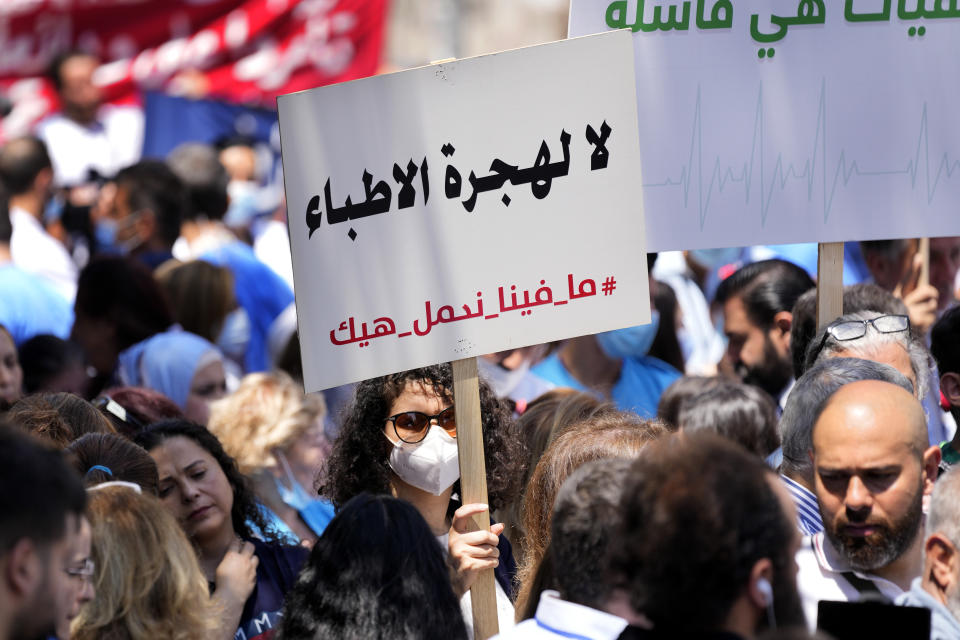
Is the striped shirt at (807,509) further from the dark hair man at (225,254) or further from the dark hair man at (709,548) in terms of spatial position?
the dark hair man at (225,254)

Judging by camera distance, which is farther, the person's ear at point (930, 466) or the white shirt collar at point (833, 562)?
the person's ear at point (930, 466)

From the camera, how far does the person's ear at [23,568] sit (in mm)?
2025

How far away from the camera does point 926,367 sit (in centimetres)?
409

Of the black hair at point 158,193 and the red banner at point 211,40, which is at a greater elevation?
the red banner at point 211,40

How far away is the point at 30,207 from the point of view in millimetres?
7188

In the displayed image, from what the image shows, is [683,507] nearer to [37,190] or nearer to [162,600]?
[162,600]

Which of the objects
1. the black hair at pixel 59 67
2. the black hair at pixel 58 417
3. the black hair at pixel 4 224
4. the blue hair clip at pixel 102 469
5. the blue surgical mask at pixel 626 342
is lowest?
the blue surgical mask at pixel 626 342

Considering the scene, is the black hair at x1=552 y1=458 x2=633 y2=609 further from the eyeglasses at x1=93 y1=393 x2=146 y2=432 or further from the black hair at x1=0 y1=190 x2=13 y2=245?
the black hair at x1=0 y1=190 x2=13 y2=245

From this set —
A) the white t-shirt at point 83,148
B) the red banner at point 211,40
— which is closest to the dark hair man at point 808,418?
the white t-shirt at point 83,148

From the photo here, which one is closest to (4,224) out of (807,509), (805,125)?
(805,125)

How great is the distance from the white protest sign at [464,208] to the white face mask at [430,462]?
309mm

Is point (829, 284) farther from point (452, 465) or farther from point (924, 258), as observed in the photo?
point (924, 258)

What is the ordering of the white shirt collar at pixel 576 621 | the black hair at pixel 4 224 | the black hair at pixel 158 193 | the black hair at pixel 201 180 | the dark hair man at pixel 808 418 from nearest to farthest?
the white shirt collar at pixel 576 621 → the dark hair man at pixel 808 418 → the black hair at pixel 4 224 → the black hair at pixel 158 193 → the black hair at pixel 201 180

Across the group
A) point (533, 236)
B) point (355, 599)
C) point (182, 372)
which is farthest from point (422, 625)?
point (182, 372)
